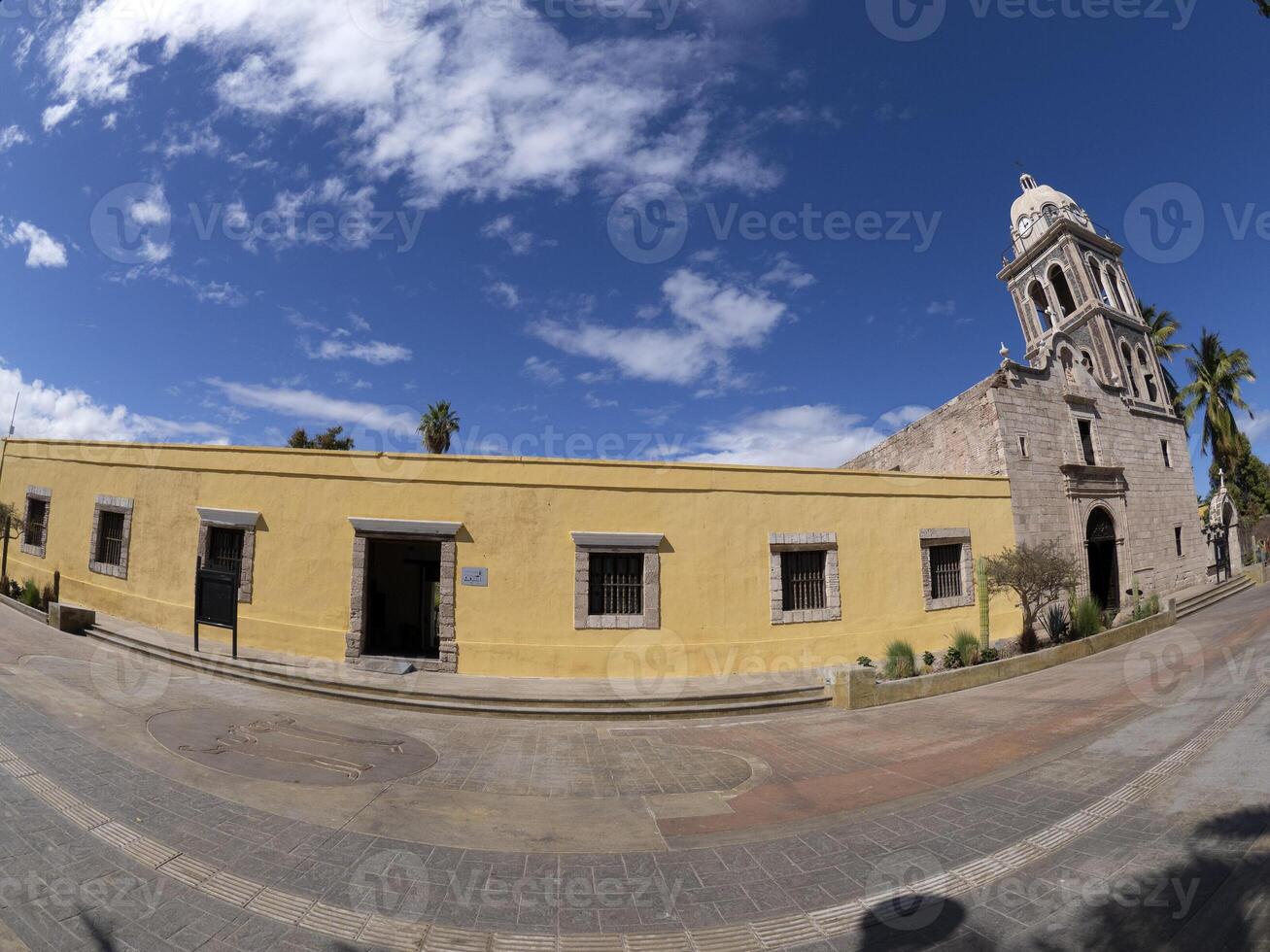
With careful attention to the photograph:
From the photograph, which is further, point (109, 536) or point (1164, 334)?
point (1164, 334)

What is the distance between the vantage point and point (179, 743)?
5.91m

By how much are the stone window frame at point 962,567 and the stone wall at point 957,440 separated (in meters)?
2.32

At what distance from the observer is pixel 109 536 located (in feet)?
43.8

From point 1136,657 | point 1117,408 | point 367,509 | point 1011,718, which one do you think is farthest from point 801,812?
point 1117,408

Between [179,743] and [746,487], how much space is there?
10137mm

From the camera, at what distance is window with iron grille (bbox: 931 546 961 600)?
13375 mm

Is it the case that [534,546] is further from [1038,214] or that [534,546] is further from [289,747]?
[1038,214]

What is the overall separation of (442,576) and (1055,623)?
16874 millimetres

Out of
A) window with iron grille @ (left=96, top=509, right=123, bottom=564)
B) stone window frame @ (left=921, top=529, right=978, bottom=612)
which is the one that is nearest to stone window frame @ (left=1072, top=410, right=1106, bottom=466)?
stone window frame @ (left=921, top=529, right=978, bottom=612)

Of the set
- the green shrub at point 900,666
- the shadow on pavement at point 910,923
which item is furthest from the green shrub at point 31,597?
the green shrub at point 900,666

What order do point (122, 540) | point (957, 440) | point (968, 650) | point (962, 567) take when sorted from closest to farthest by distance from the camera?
point (968, 650)
point (122, 540)
point (962, 567)
point (957, 440)

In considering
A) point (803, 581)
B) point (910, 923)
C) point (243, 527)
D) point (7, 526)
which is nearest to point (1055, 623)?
point (803, 581)

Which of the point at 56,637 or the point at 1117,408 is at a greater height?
the point at 1117,408

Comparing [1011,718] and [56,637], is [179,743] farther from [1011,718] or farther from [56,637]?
[1011,718]
